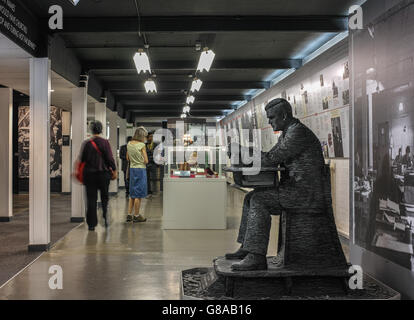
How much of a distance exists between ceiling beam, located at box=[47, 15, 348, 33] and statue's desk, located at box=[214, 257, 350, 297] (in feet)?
13.0

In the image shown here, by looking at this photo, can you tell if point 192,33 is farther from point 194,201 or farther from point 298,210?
point 298,210

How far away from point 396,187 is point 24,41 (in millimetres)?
4399

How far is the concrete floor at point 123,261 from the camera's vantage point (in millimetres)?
4131

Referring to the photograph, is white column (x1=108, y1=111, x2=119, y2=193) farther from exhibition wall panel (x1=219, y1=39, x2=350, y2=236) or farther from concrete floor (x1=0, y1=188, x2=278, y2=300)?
exhibition wall panel (x1=219, y1=39, x2=350, y2=236)

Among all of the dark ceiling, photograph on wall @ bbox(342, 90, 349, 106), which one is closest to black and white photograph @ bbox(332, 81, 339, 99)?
photograph on wall @ bbox(342, 90, 349, 106)

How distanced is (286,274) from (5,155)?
7153 mm

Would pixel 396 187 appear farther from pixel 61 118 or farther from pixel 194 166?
pixel 61 118

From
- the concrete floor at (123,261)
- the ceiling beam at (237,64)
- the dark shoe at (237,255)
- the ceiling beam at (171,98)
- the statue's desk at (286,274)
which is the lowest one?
the concrete floor at (123,261)

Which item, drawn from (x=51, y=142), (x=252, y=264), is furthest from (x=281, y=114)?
(x=51, y=142)

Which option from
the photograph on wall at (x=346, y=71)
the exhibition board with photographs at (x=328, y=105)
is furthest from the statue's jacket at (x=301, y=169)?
the photograph on wall at (x=346, y=71)

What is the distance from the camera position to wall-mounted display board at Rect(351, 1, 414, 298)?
13.1 feet

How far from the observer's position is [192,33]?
25.2 ft

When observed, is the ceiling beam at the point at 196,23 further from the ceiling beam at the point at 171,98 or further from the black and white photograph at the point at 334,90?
the ceiling beam at the point at 171,98

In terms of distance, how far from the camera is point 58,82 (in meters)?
8.13
